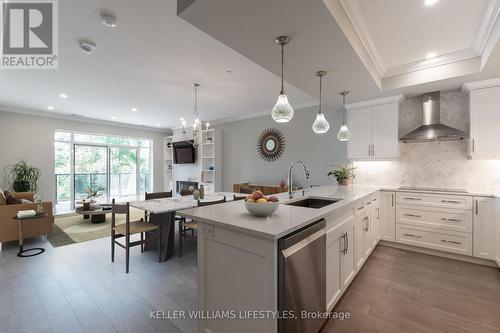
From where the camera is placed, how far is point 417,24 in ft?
7.16

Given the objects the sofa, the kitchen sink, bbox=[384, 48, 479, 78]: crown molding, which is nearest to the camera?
the kitchen sink

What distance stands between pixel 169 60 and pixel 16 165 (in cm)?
544

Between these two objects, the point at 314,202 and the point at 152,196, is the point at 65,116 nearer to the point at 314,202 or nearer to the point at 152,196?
the point at 152,196

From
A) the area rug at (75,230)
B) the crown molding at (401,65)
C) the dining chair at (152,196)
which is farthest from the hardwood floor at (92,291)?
the crown molding at (401,65)

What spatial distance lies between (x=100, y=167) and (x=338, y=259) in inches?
295

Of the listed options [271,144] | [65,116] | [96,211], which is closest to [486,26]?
[271,144]

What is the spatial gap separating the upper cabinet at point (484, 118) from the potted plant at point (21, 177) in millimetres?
8744

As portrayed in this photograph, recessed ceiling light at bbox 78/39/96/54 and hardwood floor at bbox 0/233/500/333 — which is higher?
recessed ceiling light at bbox 78/39/96/54

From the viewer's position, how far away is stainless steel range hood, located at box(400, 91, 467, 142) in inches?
126

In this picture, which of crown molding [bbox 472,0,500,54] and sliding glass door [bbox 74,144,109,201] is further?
sliding glass door [bbox 74,144,109,201]

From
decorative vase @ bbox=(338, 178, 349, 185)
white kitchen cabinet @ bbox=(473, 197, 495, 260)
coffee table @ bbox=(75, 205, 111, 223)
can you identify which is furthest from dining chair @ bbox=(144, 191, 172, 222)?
white kitchen cabinet @ bbox=(473, 197, 495, 260)

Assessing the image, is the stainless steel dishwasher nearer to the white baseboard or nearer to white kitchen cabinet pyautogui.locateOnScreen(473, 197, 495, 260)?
the white baseboard

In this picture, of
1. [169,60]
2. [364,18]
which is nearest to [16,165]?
[169,60]

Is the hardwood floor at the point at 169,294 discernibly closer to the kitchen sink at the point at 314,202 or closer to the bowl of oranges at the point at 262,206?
the kitchen sink at the point at 314,202
